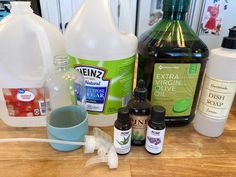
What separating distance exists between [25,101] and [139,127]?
0.27 metres

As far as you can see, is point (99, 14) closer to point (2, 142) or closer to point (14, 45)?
point (14, 45)

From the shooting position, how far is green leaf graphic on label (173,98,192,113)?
0.47 meters

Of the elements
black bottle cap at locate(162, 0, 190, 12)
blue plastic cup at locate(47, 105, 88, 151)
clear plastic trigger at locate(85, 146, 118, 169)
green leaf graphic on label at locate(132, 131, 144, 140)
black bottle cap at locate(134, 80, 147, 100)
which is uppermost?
black bottle cap at locate(162, 0, 190, 12)

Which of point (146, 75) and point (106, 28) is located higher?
point (106, 28)

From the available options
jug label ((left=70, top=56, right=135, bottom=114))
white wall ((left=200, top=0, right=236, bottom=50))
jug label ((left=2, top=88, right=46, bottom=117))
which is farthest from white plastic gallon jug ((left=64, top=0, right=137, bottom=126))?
white wall ((left=200, top=0, right=236, bottom=50))

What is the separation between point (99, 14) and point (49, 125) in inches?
9.9

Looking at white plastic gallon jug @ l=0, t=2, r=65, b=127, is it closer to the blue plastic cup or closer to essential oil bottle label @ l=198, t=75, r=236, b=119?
the blue plastic cup

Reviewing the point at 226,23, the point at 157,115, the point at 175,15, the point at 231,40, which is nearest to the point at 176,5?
the point at 175,15

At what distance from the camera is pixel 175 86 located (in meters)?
0.45

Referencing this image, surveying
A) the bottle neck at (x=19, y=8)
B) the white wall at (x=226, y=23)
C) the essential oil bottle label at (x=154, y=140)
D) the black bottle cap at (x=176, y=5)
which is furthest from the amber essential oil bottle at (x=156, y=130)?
the white wall at (x=226, y=23)

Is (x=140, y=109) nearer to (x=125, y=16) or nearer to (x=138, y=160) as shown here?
(x=138, y=160)

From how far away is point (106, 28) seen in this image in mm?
421

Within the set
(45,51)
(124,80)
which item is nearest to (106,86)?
(124,80)

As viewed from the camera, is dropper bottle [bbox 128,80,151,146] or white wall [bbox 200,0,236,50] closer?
dropper bottle [bbox 128,80,151,146]
